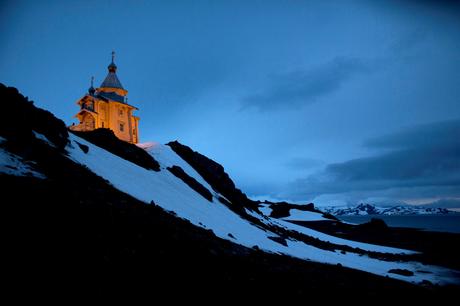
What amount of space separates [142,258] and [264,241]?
1590cm

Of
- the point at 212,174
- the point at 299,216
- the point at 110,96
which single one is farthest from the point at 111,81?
the point at 299,216

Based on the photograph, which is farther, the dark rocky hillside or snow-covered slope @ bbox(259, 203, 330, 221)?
snow-covered slope @ bbox(259, 203, 330, 221)

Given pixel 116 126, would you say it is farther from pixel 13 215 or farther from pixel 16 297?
pixel 16 297

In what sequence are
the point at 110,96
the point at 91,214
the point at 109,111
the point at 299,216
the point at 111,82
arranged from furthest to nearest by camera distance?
the point at 299,216, the point at 111,82, the point at 110,96, the point at 109,111, the point at 91,214

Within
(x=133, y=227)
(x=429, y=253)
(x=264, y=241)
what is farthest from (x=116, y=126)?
(x=429, y=253)

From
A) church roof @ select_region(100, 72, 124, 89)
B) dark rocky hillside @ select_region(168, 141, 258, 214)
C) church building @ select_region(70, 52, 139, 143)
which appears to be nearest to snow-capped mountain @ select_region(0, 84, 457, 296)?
dark rocky hillside @ select_region(168, 141, 258, 214)

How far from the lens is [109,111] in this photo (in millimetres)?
46750

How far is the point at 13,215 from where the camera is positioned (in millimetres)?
6492

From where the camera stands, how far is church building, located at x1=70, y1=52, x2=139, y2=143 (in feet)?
147

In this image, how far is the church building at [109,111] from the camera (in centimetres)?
4484

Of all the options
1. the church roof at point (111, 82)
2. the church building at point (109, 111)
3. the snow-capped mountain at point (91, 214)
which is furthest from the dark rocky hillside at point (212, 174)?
the snow-capped mountain at point (91, 214)

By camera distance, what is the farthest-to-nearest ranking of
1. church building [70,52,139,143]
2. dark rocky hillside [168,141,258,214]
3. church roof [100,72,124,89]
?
church roof [100,72,124,89], church building [70,52,139,143], dark rocky hillside [168,141,258,214]

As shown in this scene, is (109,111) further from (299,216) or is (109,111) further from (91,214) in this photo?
(299,216)

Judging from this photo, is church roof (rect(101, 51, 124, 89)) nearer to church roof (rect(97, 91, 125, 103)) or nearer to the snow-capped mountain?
church roof (rect(97, 91, 125, 103))
